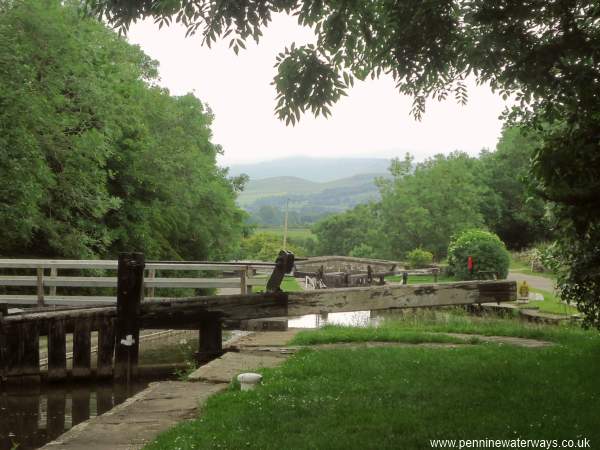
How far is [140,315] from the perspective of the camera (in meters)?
12.5

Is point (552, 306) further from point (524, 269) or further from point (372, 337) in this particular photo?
point (524, 269)

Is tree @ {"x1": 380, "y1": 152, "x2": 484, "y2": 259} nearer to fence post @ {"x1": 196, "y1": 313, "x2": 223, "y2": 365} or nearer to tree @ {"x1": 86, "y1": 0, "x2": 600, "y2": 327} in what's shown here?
fence post @ {"x1": 196, "y1": 313, "x2": 223, "y2": 365}

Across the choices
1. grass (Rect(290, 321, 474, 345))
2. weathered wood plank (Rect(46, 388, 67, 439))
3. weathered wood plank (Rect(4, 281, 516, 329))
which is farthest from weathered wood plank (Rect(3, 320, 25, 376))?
grass (Rect(290, 321, 474, 345))

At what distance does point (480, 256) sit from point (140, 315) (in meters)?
17.6

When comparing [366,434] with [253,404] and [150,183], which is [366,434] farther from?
[150,183]

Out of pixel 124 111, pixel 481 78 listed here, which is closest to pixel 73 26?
pixel 124 111

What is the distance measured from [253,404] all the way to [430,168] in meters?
43.6

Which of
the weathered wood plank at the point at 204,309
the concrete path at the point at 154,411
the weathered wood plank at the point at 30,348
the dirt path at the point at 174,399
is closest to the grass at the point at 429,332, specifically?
the dirt path at the point at 174,399

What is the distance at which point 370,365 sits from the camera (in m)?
9.01

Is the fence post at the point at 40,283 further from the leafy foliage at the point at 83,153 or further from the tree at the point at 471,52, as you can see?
the tree at the point at 471,52

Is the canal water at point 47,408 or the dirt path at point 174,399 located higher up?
the dirt path at point 174,399

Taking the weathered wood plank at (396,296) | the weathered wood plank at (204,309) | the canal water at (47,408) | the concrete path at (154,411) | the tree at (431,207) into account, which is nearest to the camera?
the concrete path at (154,411)

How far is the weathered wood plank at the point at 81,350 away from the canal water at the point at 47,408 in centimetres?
25

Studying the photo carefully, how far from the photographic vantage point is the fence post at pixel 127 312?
40.4 feet
